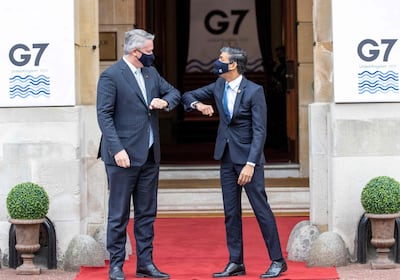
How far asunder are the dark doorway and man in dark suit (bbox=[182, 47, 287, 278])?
5.28 m

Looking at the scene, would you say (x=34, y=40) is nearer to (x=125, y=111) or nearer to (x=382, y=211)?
(x=125, y=111)

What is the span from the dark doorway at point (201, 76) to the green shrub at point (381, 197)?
194 inches

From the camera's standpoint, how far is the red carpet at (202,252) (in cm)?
859

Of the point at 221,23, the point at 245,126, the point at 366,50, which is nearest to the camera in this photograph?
the point at 245,126

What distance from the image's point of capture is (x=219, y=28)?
19.8 meters

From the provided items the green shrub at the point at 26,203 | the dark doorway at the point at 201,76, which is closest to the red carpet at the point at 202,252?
the green shrub at the point at 26,203

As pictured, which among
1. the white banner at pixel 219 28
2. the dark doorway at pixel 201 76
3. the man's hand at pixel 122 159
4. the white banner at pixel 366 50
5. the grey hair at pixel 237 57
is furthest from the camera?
the white banner at pixel 219 28

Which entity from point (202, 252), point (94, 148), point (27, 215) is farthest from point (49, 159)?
point (202, 252)

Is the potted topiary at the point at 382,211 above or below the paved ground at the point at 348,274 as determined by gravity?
above

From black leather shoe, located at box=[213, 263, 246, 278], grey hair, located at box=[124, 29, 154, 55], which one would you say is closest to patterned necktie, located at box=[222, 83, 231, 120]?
grey hair, located at box=[124, 29, 154, 55]

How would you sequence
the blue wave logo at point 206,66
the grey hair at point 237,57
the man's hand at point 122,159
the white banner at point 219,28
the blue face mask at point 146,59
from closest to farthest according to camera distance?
the man's hand at point 122,159 → the blue face mask at point 146,59 → the grey hair at point 237,57 → the blue wave logo at point 206,66 → the white banner at point 219,28

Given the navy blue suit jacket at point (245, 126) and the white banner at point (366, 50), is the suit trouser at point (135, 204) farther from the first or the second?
the white banner at point (366, 50)

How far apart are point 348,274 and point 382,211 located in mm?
627

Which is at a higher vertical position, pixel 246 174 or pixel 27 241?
pixel 246 174
